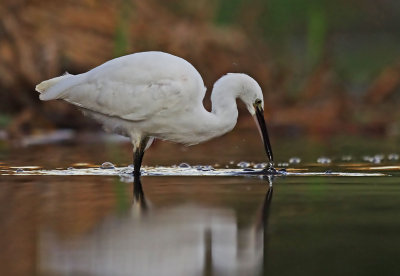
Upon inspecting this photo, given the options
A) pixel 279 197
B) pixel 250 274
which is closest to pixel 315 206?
pixel 279 197

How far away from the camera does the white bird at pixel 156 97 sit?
875 centimetres

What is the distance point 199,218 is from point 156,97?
9.06 ft

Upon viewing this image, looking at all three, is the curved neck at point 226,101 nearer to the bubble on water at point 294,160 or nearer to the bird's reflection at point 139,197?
the bird's reflection at point 139,197

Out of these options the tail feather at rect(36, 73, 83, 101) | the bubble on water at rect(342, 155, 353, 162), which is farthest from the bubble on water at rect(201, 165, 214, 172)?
the bubble on water at rect(342, 155, 353, 162)

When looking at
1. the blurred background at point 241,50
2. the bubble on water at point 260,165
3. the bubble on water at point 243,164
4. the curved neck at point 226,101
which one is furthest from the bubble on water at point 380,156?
the blurred background at point 241,50

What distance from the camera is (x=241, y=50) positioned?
18625 mm

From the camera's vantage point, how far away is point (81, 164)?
10.1 metres

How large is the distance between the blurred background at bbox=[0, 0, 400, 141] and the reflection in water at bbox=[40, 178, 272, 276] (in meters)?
9.51

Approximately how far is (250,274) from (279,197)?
2806 mm

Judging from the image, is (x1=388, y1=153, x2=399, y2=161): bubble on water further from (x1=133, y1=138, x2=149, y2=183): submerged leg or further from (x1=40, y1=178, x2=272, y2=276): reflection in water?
(x1=40, y1=178, x2=272, y2=276): reflection in water

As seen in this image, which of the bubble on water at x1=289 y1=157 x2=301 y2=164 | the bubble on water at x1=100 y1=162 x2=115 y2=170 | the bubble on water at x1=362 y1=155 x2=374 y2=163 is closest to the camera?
the bubble on water at x1=100 y1=162 x2=115 y2=170

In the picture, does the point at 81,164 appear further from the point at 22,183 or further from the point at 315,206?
the point at 315,206

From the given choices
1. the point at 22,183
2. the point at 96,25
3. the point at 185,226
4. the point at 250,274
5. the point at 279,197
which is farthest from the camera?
the point at 96,25

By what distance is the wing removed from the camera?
8.70 metres
